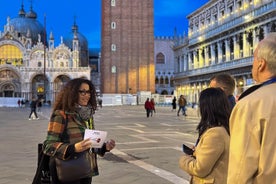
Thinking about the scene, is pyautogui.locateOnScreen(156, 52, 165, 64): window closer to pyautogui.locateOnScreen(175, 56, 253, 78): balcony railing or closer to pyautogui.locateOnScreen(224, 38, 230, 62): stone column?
pyautogui.locateOnScreen(175, 56, 253, 78): balcony railing

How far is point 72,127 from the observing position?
364 cm

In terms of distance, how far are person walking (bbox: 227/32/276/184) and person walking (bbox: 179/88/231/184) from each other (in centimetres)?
98

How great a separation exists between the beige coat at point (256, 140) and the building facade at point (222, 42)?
2896 centimetres

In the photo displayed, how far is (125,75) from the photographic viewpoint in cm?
6078

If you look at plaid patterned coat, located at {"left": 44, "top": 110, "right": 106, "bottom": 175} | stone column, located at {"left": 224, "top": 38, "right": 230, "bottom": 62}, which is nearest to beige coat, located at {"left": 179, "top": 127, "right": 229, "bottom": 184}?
plaid patterned coat, located at {"left": 44, "top": 110, "right": 106, "bottom": 175}

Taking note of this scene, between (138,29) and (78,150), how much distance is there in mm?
58740

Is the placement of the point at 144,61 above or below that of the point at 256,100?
above

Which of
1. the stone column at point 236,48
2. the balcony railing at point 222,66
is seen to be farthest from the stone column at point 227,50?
the stone column at point 236,48

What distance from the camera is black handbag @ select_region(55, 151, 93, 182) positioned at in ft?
11.3

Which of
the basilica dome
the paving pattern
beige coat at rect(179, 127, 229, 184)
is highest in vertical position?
the basilica dome

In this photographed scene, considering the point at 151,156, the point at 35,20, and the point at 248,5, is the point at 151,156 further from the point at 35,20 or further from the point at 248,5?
the point at 35,20

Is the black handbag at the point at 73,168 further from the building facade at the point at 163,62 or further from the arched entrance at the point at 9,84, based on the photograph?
the building facade at the point at 163,62

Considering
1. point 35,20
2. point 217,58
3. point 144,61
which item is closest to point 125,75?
point 144,61

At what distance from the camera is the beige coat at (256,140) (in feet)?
6.24
